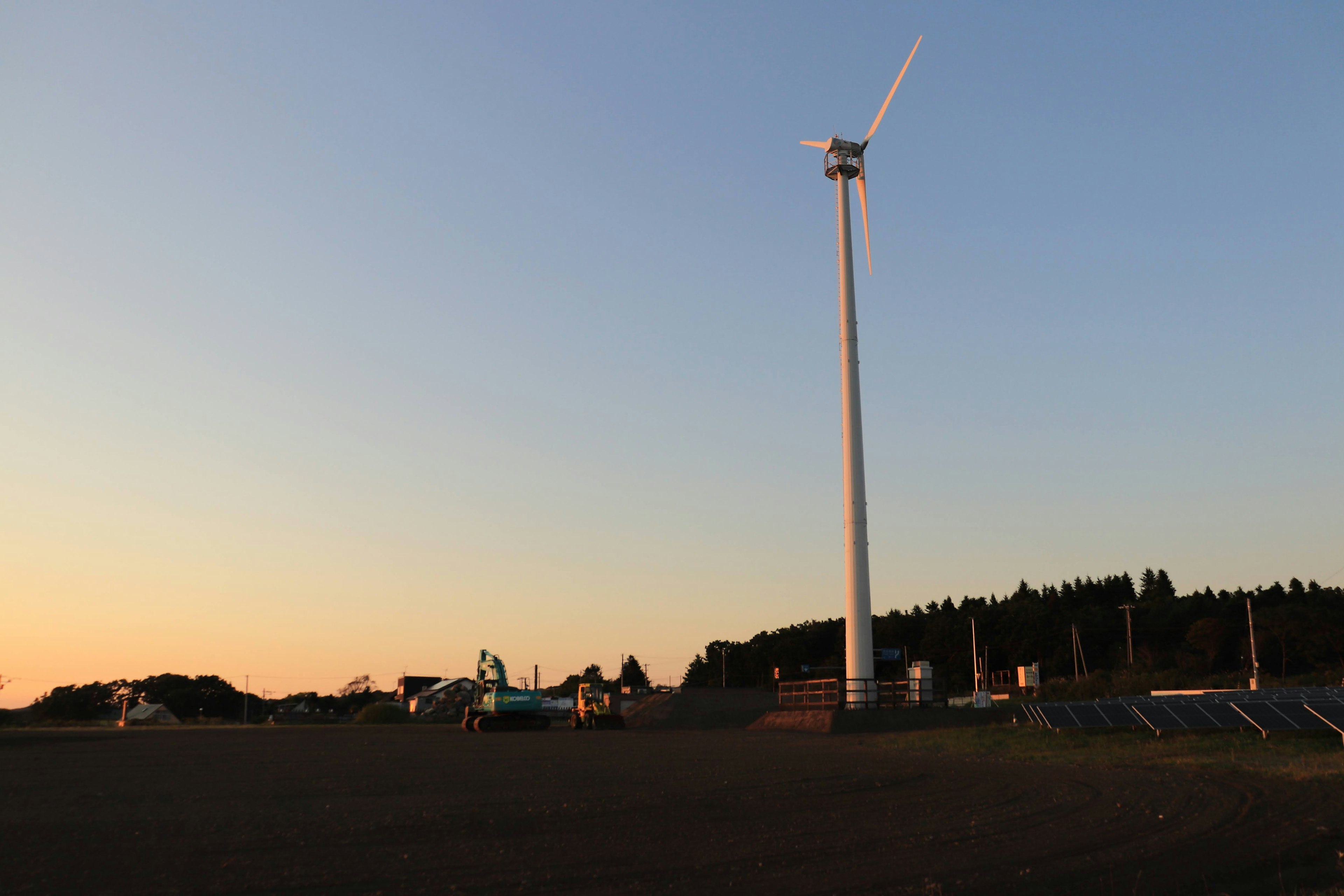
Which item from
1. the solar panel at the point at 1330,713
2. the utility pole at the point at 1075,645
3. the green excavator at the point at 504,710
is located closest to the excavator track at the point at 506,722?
the green excavator at the point at 504,710

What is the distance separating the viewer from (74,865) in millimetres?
11547

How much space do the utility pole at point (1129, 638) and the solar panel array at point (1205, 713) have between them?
206ft

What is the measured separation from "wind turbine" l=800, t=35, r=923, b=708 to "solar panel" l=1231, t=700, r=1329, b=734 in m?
20.3

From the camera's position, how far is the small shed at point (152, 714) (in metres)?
96.3

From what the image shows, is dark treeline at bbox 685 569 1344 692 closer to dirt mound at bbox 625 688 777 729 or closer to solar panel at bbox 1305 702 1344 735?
dirt mound at bbox 625 688 777 729

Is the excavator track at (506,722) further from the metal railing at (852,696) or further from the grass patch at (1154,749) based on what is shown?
the grass patch at (1154,749)

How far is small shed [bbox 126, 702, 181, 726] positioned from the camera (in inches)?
3792

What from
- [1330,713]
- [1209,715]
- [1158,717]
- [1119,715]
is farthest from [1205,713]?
[1330,713]

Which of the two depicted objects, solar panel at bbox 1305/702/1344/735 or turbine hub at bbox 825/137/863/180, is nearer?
solar panel at bbox 1305/702/1344/735

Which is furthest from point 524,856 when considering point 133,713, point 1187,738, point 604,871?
point 133,713

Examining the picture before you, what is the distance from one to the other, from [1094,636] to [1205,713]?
346 ft

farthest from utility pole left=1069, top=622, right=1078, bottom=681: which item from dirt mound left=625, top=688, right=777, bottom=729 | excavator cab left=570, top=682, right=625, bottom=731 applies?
excavator cab left=570, top=682, right=625, bottom=731

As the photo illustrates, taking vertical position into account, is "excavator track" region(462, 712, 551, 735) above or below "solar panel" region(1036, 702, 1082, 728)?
below

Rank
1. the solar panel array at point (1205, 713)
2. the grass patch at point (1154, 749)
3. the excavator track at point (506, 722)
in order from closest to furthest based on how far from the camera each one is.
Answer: the grass patch at point (1154, 749)
the solar panel array at point (1205, 713)
the excavator track at point (506, 722)
